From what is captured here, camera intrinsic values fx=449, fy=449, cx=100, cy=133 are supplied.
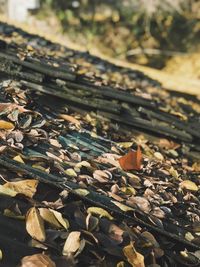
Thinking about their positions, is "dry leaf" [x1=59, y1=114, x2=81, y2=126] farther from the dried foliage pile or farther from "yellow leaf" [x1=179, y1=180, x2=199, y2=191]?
"yellow leaf" [x1=179, y1=180, x2=199, y2=191]

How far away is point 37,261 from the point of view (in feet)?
7.17

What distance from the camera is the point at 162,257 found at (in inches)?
104

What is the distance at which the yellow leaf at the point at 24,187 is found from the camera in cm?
264

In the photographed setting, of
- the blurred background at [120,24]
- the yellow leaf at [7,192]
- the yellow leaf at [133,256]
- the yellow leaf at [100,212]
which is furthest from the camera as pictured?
the blurred background at [120,24]

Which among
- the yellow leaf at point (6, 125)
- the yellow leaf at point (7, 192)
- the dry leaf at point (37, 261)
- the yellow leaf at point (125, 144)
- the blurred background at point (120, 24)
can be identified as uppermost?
the yellow leaf at point (6, 125)

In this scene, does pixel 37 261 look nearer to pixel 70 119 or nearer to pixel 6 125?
pixel 6 125

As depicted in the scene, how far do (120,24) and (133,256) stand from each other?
82.7 feet

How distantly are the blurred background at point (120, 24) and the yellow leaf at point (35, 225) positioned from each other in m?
24.2

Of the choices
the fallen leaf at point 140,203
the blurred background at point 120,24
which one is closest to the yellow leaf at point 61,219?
the fallen leaf at point 140,203

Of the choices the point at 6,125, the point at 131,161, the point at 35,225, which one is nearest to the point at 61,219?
the point at 35,225

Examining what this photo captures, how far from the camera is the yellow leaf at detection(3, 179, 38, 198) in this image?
264 cm

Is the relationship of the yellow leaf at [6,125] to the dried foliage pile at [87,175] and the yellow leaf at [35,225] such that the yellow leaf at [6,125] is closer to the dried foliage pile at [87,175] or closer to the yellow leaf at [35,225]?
the dried foliage pile at [87,175]

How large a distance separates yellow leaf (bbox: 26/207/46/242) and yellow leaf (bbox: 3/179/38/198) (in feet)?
0.55

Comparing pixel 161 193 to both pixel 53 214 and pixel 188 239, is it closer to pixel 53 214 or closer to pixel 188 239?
pixel 188 239
